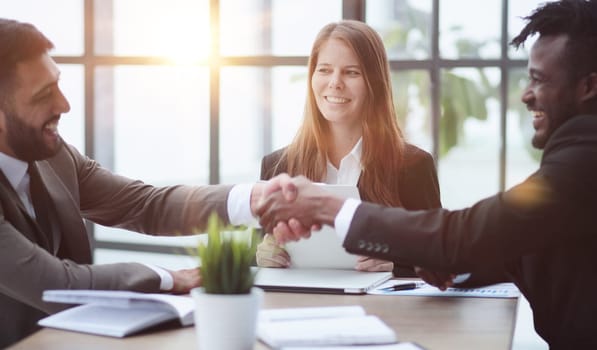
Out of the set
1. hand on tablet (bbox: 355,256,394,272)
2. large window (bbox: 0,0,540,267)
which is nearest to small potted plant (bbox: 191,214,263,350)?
hand on tablet (bbox: 355,256,394,272)

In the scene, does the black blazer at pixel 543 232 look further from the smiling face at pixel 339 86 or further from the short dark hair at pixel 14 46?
the smiling face at pixel 339 86

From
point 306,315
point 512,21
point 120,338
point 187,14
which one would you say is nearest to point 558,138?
point 306,315

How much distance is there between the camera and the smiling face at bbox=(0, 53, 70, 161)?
2.35 metres

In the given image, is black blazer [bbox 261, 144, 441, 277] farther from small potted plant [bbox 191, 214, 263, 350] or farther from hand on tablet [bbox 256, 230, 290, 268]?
small potted plant [bbox 191, 214, 263, 350]

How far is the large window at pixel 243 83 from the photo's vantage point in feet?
13.3

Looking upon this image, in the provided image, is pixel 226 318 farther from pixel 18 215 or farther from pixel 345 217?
pixel 18 215

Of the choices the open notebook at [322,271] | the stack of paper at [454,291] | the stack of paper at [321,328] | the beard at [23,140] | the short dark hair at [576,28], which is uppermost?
the short dark hair at [576,28]

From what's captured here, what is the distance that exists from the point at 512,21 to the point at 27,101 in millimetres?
2404

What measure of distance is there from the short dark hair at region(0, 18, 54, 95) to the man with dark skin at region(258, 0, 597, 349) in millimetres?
944

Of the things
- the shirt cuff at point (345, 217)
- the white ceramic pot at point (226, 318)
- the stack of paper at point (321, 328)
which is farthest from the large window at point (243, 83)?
the white ceramic pot at point (226, 318)

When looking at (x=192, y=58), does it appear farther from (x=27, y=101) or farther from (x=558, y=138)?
(x=558, y=138)

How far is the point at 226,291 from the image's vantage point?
1.47 meters

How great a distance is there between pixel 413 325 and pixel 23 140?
1200 millimetres

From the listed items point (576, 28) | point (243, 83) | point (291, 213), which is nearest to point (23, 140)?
point (291, 213)
